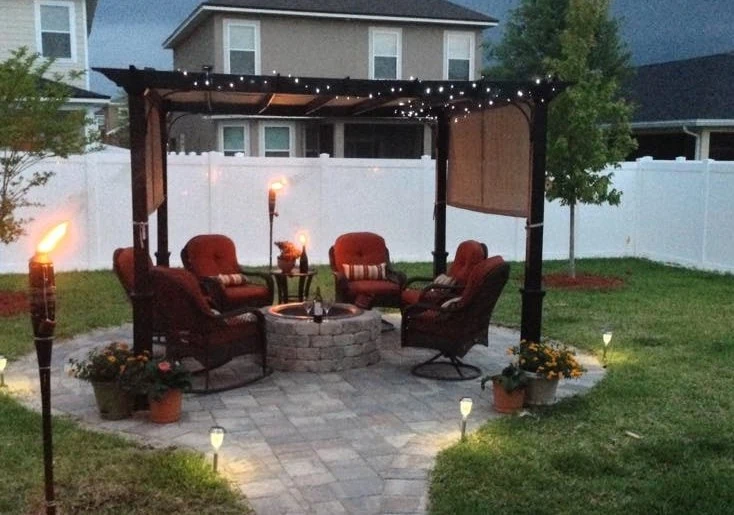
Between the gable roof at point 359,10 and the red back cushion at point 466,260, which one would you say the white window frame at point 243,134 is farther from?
the red back cushion at point 466,260

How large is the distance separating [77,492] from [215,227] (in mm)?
8701

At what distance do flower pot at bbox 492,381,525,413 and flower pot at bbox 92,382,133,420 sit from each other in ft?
8.90

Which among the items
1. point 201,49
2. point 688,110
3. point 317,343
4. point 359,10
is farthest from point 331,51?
point 317,343

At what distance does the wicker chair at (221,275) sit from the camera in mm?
8117

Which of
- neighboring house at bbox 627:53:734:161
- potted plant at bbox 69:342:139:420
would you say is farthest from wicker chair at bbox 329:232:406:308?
neighboring house at bbox 627:53:734:161

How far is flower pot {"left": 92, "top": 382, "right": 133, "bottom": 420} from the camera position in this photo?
17.8ft

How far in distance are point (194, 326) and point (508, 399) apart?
2538mm

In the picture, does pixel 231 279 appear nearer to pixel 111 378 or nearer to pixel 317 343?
pixel 317 343

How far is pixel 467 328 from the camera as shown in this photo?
6.62m

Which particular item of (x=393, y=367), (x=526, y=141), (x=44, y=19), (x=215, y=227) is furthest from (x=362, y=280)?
(x=44, y=19)

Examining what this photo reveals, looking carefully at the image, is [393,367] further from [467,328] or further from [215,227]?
[215,227]

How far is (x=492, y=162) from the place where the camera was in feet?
25.4

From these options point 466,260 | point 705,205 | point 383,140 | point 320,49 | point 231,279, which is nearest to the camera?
point 466,260

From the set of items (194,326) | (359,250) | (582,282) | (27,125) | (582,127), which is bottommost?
(582,282)
